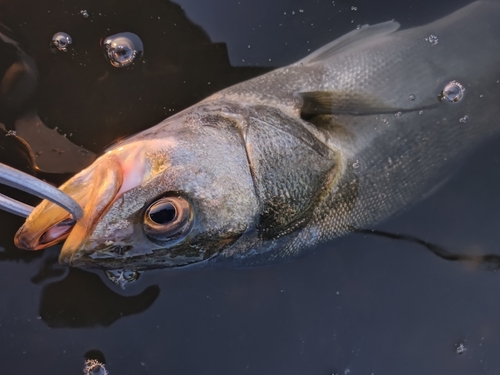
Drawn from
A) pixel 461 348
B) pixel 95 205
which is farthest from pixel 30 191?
pixel 461 348

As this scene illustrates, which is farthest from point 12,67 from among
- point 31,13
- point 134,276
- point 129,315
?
point 129,315

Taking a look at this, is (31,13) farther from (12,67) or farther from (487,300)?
(487,300)

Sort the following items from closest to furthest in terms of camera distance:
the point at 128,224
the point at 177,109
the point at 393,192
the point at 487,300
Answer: the point at 128,224 < the point at 393,192 < the point at 177,109 < the point at 487,300

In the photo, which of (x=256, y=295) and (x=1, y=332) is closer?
(x=1, y=332)

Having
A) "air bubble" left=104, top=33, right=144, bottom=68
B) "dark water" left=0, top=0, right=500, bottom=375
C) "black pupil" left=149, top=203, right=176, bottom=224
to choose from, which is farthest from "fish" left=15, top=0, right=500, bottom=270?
"air bubble" left=104, top=33, right=144, bottom=68

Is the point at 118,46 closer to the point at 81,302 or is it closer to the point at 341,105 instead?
the point at 341,105

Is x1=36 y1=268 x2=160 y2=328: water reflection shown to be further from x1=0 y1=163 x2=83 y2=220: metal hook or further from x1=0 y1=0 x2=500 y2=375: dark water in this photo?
x1=0 y1=163 x2=83 y2=220: metal hook

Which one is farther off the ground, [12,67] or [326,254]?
[12,67]
